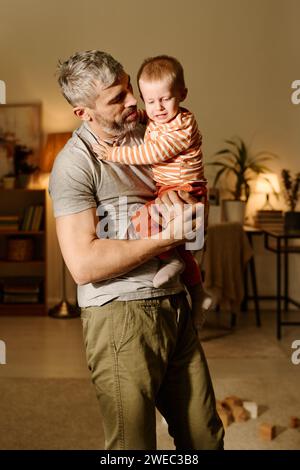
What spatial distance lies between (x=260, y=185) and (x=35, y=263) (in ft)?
7.61

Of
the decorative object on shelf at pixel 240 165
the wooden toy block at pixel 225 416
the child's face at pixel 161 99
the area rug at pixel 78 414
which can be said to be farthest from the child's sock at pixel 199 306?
the decorative object on shelf at pixel 240 165

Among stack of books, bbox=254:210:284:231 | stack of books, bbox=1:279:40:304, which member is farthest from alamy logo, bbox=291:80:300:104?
stack of books, bbox=1:279:40:304

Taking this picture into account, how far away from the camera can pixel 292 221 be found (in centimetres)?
471

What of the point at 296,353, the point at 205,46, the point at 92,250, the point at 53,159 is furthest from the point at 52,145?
the point at 92,250

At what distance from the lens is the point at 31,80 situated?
18.9 feet

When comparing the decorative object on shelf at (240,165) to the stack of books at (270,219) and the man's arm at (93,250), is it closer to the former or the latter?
the stack of books at (270,219)

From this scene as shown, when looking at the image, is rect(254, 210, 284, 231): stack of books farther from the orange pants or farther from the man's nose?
the man's nose

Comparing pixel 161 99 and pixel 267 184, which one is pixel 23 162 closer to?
pixel 267 184

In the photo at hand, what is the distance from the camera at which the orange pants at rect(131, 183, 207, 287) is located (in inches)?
61.2

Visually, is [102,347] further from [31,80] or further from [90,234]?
[31,80]

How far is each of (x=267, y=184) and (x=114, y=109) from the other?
4.43m

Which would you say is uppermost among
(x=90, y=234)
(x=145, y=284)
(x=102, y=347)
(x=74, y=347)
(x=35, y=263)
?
(x=90, y=234)

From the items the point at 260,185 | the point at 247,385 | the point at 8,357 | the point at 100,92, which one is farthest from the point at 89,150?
the point at 260,185

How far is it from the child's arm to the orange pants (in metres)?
0.10
